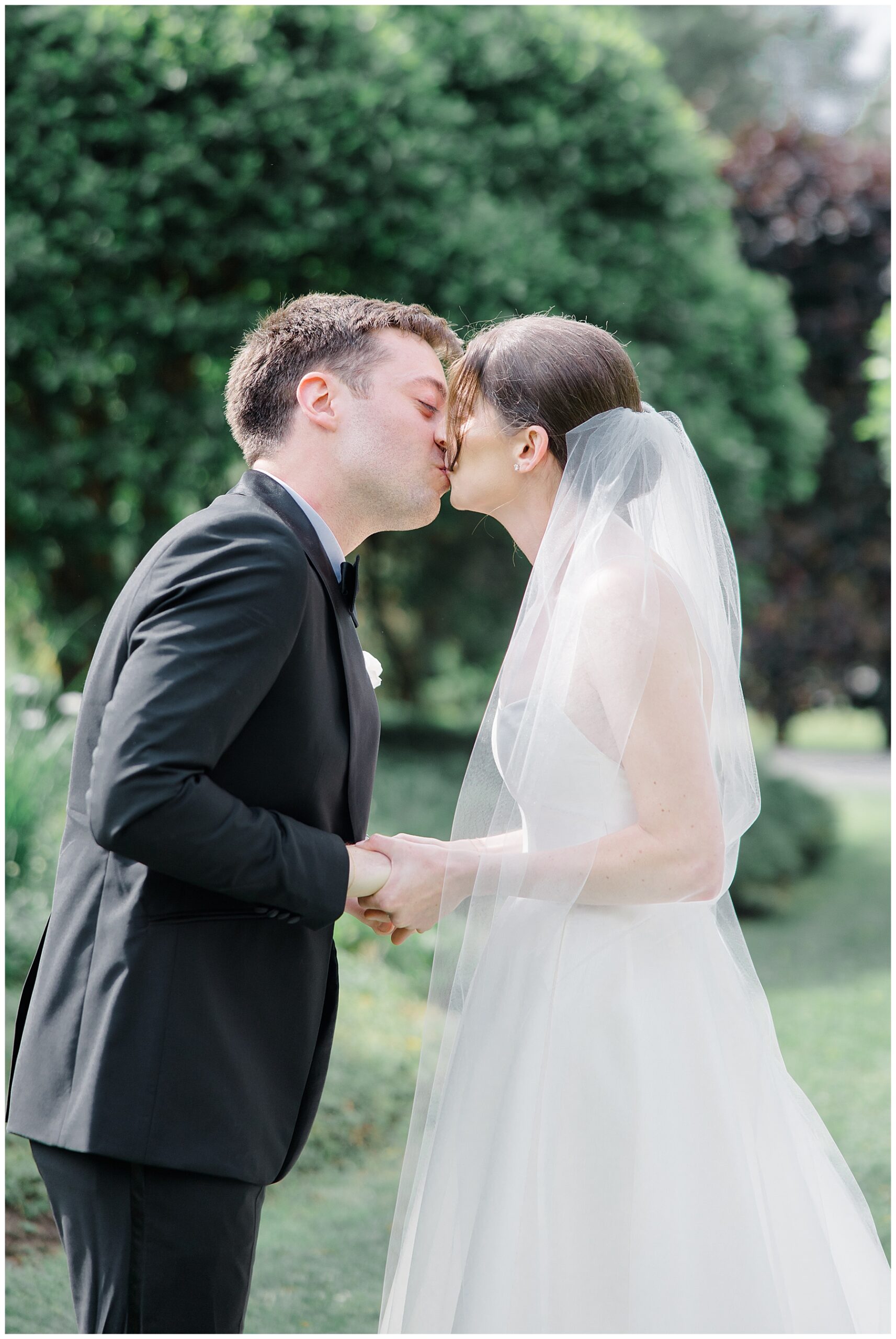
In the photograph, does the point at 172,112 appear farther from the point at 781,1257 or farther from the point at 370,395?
the point at 781,1257

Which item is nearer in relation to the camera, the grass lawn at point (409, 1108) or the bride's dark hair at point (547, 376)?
the bride's dark hair at point (547, 376)

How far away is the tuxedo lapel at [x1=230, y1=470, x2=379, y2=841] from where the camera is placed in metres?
2.14

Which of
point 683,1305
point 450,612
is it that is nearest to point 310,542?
point 683,1305

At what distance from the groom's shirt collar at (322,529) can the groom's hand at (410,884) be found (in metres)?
0.54

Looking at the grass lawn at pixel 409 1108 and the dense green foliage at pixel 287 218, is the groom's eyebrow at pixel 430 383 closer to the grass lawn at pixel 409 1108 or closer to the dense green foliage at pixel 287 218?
the grass lawn at pixel 409 1108

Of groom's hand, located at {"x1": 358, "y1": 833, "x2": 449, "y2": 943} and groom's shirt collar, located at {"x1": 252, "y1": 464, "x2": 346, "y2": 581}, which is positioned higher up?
groom's shirt collar, located at {"x1": 252, "y1": 464, "x2": 346, "y2": 581}

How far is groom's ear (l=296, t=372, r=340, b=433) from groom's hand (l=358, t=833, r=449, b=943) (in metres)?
0.85

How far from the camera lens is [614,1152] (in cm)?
217

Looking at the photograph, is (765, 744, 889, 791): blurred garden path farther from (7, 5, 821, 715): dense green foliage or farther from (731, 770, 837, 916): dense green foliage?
(7, 5, 821, 715): dense green foliage

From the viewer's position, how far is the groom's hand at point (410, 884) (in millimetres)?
2207

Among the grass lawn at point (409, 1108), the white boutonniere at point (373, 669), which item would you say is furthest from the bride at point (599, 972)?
the grass lawn at point (409, 1108)

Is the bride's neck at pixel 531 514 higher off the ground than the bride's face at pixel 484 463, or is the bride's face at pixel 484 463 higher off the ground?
the bride's face at pixel 484 463

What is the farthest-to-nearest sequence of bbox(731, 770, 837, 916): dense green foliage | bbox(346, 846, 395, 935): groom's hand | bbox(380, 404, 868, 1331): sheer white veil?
bbox(731, 770, 837, 916): dense green foliage < bbox(380, 404, 868, 1331): sheer white veil < bbox(346, 846, 395, 935): groom's hand

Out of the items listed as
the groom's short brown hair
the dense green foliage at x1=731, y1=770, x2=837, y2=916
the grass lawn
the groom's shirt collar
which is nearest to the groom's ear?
the groom's short brown hair
